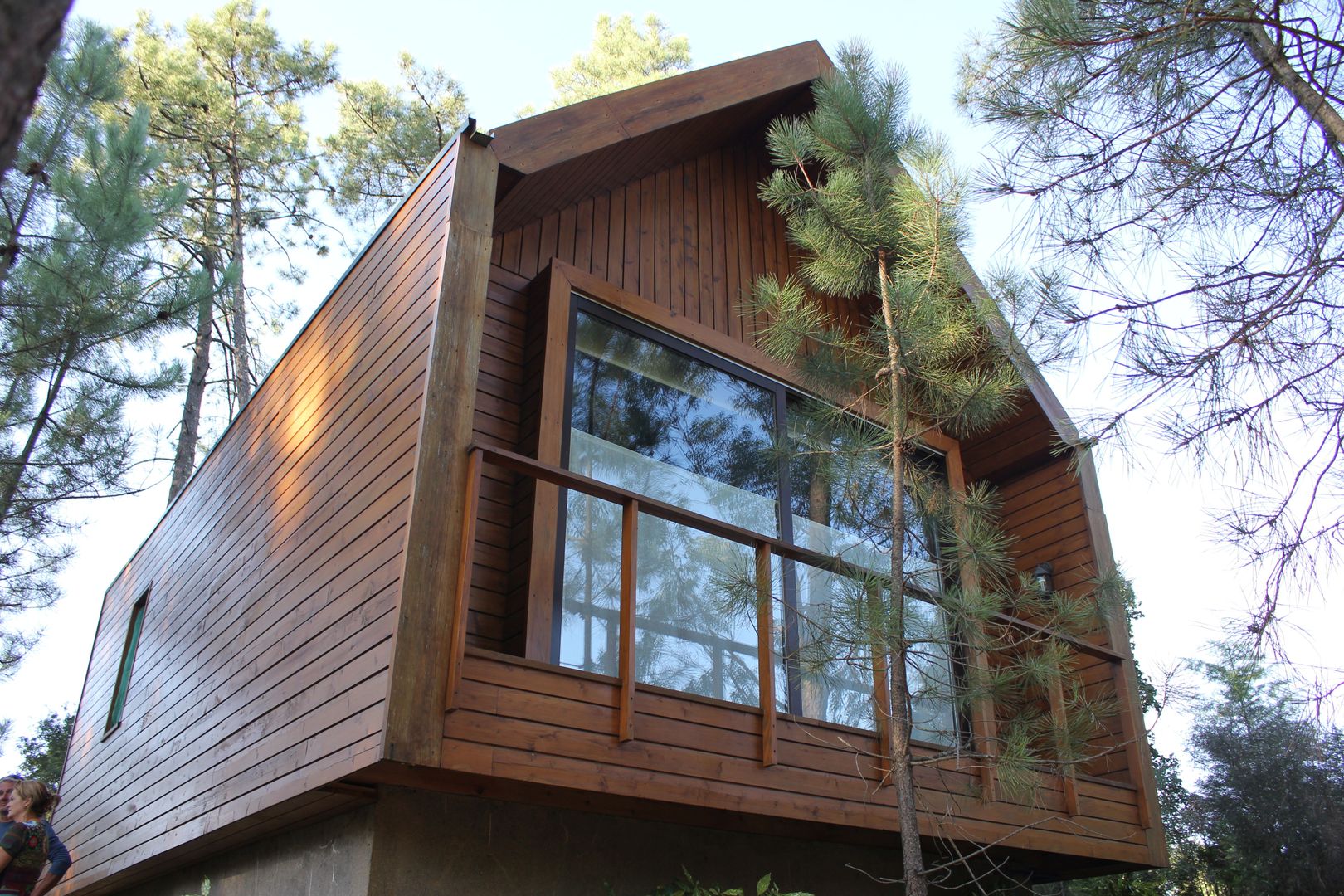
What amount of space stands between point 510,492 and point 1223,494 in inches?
108

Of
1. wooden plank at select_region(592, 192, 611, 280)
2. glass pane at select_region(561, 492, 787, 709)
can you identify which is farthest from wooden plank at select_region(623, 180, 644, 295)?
glass pane at select_region(561, 492, 787, 709)

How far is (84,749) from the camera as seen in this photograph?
797cm

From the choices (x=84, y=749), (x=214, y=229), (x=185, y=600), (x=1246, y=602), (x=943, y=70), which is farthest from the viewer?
(x=214, y=229)

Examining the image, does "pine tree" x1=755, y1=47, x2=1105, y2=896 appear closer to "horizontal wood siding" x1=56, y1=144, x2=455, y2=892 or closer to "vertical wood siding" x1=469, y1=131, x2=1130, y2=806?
"vertical wood siding" x1=469, y1=131, x2=1130, y2=806

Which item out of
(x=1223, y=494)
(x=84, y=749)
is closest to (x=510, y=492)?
(x=1223, y=494)

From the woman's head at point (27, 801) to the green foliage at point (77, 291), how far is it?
3.49 m

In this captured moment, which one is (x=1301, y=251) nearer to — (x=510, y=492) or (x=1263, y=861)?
(x=510, y=492)

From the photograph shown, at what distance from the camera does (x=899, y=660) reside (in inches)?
149

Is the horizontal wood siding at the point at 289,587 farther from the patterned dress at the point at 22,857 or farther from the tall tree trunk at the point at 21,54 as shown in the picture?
the tall tree trunk at the point at 21,54

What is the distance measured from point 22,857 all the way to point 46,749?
1095 cm

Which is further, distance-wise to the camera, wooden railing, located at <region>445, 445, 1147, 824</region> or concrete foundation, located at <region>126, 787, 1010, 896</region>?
concrete foundation, located at <region>126, 787, 1010, 896</region>

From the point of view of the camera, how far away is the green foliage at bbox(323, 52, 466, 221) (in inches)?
545

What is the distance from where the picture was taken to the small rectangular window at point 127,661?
7.45m

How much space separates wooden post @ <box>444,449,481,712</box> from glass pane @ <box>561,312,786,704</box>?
32.1 inches
